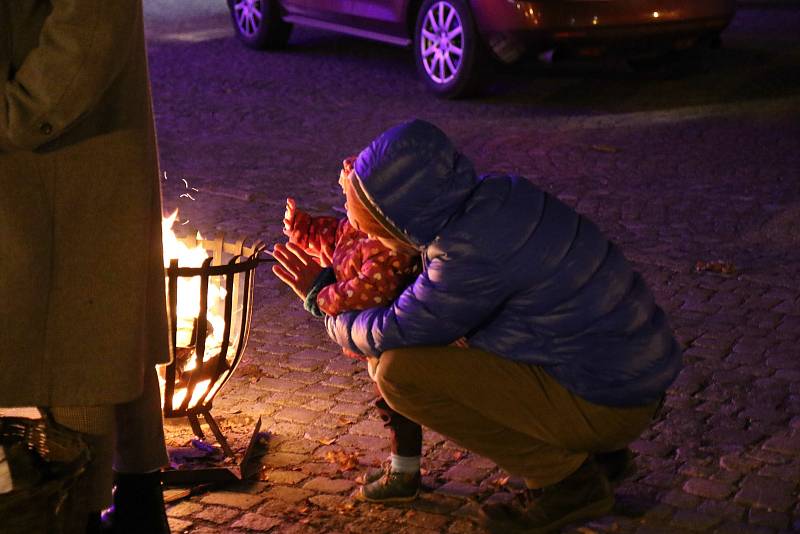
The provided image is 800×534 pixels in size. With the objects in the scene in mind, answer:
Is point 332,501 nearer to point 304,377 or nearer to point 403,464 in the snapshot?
point 403,464

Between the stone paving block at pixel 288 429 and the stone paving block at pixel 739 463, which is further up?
the stone paving block at pixel 739 463

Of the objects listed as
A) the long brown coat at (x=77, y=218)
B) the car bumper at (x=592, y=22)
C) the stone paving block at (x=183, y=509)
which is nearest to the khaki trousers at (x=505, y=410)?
the stone paving block at (x=183, y=509)

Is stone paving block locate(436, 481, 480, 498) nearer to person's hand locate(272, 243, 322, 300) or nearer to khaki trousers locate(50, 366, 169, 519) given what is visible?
person's hand locate(272, 243, 322, 300)

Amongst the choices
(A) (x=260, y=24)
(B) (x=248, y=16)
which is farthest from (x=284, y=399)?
(B) (x=248, y=16)

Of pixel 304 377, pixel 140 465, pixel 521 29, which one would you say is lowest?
pixel 304 377

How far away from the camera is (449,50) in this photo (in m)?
11.0

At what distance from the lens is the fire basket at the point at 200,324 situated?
13.8 feet

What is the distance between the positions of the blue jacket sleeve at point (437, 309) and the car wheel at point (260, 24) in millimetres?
9755

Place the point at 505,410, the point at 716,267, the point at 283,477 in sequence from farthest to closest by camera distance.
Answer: the point at 716,267 → the point at 283,477 → the point at 505,410

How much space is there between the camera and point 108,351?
3436mm

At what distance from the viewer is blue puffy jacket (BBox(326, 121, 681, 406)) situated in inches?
143

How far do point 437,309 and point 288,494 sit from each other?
923 mm

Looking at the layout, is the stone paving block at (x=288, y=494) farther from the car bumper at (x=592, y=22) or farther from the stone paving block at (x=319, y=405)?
the car bumper at (x=592, y=22)

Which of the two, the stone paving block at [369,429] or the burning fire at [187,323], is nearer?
the burning fire at [187,323]
